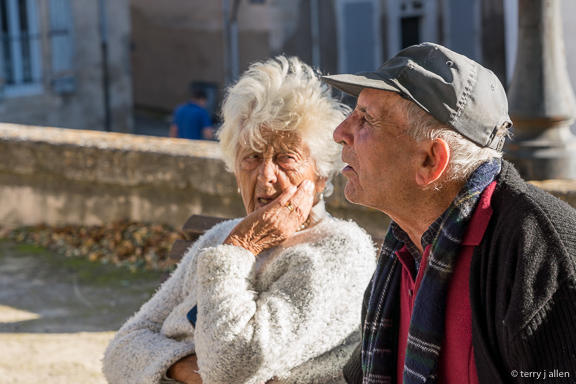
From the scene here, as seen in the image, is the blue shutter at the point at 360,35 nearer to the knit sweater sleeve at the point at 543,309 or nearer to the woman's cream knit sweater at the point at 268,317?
the woman's cream knit sweater at the point at 268,317

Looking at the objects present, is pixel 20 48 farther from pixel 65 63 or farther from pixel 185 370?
pixel 185 370

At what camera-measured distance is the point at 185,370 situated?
245 cm

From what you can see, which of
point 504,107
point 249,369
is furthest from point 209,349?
point 504,107

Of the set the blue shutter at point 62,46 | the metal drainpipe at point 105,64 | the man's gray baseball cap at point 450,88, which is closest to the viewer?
the man's gray baseball cap at point 450,88

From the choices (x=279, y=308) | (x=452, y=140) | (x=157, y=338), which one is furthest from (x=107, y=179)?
(x=452, y=140)

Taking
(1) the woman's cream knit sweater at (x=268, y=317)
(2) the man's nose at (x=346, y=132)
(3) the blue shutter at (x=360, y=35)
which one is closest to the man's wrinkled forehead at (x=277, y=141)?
(1) the woman's cream knit sweater at (x=268, y=317)

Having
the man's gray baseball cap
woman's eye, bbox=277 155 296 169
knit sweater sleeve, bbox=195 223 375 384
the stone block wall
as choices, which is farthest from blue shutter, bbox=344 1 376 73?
the man's gray baseball cap

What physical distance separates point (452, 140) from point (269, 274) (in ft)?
2.84

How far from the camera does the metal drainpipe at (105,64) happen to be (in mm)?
13258

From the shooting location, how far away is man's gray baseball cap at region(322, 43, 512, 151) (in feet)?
5.74

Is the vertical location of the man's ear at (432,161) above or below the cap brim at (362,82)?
below

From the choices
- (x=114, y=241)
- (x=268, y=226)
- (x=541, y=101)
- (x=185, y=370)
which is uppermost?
(x=541, y=101)

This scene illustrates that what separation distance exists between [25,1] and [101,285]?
881 cm

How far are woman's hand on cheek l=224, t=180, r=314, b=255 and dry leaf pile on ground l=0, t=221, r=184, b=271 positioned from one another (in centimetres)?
289
